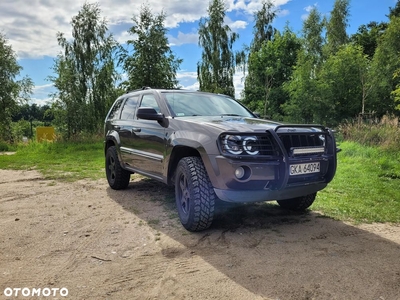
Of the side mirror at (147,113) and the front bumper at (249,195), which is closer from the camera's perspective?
the front bumper at (249,195)

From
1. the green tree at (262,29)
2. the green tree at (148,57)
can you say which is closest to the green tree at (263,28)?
the green tree at (262,29)

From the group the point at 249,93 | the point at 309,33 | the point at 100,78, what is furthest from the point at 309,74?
the point at 100,78

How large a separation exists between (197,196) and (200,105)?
176cm

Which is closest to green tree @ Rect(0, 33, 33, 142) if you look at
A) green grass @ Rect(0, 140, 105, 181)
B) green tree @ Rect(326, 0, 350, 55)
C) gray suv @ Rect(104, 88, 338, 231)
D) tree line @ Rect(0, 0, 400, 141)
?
tree line @ Rect(0, 0, 400, 141)

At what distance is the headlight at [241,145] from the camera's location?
3.29 m

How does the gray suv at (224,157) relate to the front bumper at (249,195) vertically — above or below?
above

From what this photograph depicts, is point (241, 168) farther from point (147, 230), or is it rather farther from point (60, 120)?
point (60, 120)

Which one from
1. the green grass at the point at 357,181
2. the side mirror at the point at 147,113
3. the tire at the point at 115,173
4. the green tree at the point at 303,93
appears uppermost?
the green tree at the point at 303,93

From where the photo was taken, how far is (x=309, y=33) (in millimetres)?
31422

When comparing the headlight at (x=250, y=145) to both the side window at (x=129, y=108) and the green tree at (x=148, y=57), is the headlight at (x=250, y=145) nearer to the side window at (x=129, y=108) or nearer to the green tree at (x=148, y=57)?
the side window at (x=129, y=108)

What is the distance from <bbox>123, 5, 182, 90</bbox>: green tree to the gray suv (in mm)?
13074

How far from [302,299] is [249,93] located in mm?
28617

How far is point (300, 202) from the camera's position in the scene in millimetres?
4523

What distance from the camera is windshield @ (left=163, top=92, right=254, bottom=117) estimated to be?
458 centimetres
